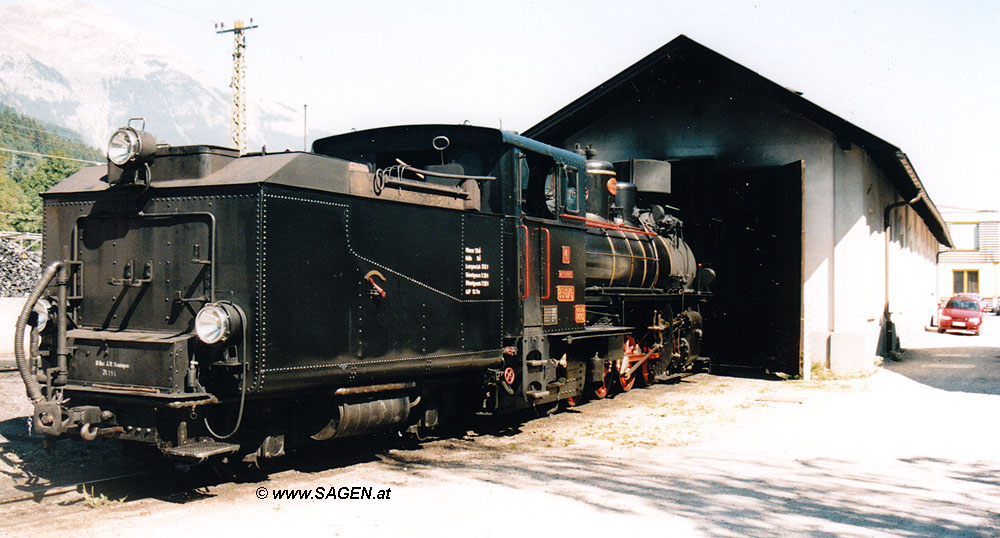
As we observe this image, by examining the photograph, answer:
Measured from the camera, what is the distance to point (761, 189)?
16.2 meters

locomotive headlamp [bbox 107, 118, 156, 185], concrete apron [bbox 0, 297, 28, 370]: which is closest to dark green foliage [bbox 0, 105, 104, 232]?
concrete apron [bbox 0, 297, 28, 370]

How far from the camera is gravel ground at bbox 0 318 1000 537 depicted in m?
5.75

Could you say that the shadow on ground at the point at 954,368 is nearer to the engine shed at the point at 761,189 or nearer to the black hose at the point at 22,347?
the engine shed at the point at 761,189

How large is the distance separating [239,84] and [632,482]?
91.1ft

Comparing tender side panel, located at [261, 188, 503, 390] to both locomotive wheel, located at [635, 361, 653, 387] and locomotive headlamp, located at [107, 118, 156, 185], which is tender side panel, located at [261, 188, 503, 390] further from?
locomotive wheel, located at [635, 361, 653, 387]

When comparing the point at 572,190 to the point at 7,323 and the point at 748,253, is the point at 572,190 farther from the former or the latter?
the point at 7,323

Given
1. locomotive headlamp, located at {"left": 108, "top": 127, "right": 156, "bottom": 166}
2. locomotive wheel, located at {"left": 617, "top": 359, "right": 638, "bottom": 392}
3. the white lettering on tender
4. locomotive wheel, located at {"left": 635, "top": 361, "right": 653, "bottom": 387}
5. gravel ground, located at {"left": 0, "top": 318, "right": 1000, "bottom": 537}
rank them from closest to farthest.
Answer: gravel ground, located at {"left": 0, "top": 318, "right": 1000, "bottom": 537}
locomotive headlamp, located at {"left": 108, "top": 127, "right": 156, "bottom": 166}
the white lettering on tender
locomotive wheel, located at {"left": 617, "top": 359, "right": 638, "bottom": 392}
locomotive wheel, located at {"left": 635, "top": 361, "right": 653, "bottom": 387}

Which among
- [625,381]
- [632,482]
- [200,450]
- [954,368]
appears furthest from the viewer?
[954,368]

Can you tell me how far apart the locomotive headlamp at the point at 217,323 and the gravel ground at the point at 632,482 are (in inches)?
51.5

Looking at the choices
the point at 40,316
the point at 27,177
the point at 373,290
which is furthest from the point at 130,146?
the point at 27,177

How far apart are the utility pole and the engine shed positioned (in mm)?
15211

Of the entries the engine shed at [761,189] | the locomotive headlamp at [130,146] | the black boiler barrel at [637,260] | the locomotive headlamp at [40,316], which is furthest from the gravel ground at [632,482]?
the engine shed at [761,189]

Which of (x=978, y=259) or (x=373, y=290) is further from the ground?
(x=978, y=259)

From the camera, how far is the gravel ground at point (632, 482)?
575 cm
